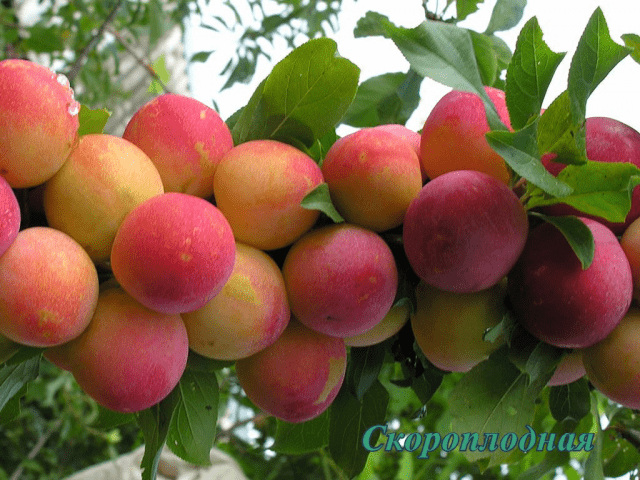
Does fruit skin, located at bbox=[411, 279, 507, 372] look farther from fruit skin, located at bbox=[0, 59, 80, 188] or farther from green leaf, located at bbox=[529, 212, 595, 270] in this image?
fruit skin, located at bbox=[0, 59, 80, 188]

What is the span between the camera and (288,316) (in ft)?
1.22

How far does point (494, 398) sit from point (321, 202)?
18cm

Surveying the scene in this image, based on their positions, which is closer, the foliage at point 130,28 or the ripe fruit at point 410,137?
the ripe fruit at point 410,137

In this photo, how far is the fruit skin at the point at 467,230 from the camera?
1.08ft

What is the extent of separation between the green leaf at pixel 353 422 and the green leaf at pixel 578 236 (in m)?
0.21

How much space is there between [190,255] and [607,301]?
9.0 inches

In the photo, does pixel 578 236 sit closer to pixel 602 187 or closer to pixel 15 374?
pixel 602 187

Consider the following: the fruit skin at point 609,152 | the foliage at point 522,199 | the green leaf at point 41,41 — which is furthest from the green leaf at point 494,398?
the green leaf at point 41,41

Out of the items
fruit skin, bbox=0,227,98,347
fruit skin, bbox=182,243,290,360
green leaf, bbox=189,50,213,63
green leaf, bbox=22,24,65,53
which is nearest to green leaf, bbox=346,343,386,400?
fruit skin, bbox=182,243,290,360

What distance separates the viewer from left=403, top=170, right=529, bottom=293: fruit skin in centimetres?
33

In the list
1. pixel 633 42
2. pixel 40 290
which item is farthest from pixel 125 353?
pixel 633 42

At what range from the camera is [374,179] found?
1.20ft

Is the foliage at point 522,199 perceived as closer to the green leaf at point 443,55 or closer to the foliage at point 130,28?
the green leaf at point 443,55

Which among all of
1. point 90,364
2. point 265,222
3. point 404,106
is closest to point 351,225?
point 265,222
